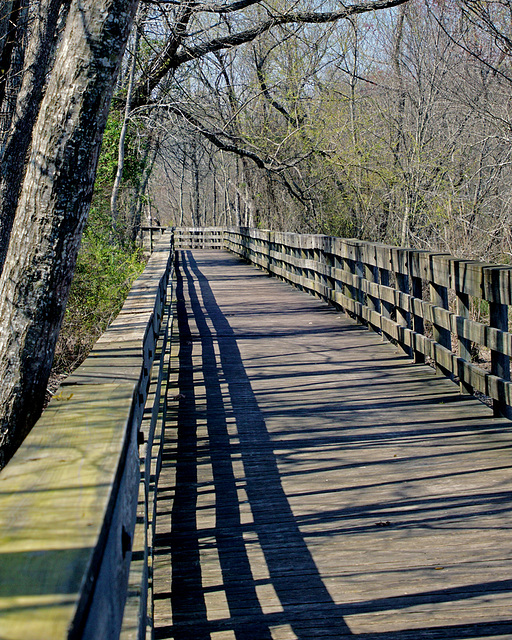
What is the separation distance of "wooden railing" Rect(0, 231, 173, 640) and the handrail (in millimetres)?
3287

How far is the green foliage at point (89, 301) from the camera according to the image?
32.7 ft

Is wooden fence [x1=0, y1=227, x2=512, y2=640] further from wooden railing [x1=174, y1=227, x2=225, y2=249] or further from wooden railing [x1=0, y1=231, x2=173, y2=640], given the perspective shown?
wooden railing [x1=174, y1=227, x2=225, y2=249]

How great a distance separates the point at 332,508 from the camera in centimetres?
390

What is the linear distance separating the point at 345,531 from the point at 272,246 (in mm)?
13422

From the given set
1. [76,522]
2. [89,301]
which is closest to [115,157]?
[89,301]

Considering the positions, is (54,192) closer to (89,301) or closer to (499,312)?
(499,312)

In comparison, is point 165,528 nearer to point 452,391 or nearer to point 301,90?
point 452,391

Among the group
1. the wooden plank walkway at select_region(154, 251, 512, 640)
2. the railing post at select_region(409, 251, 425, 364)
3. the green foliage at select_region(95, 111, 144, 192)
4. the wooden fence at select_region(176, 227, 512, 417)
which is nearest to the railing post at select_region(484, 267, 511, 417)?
the wooden fence at select_region(176, 227, 512, 417)

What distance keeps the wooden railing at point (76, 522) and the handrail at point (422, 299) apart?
10.8 feet

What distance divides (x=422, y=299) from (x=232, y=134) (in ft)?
35.2

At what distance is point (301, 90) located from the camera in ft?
59.4

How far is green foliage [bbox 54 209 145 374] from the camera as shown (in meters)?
9.96

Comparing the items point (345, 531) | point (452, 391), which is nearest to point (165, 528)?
point (345, 531)

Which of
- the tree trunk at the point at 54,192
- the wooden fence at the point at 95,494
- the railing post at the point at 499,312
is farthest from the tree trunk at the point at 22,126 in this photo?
the railing post at the point at 499,312
